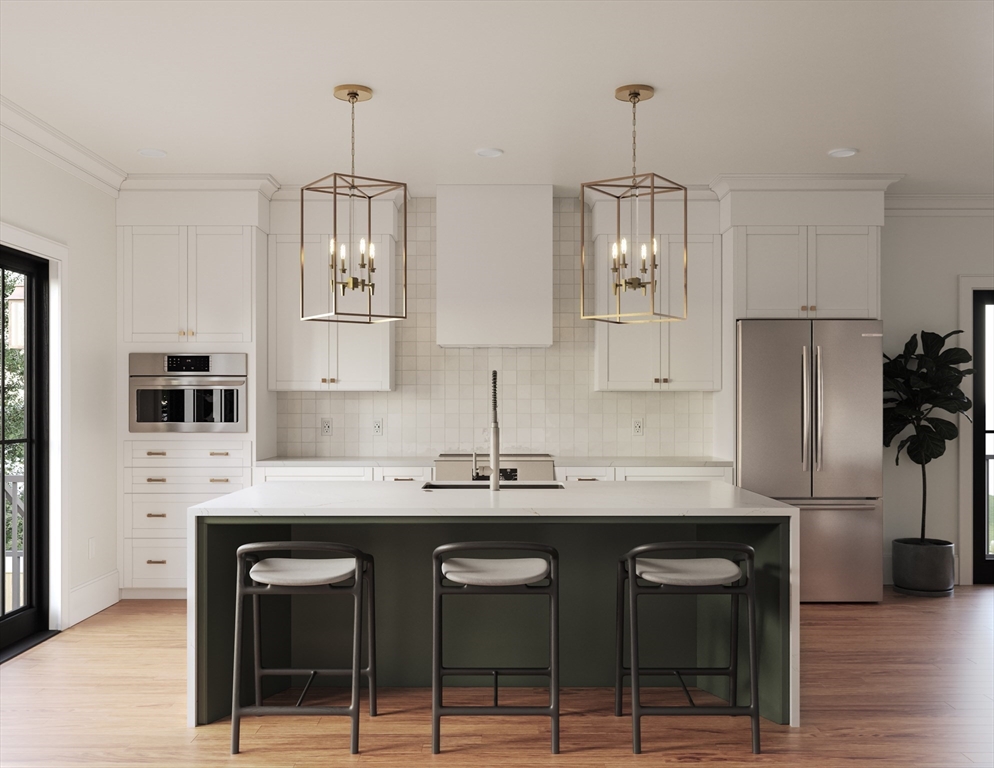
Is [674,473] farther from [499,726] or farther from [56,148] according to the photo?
[56,148]

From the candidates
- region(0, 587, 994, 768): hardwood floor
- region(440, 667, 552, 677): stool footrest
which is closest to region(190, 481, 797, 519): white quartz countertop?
region(440, 667, 552, 677): stool footrest

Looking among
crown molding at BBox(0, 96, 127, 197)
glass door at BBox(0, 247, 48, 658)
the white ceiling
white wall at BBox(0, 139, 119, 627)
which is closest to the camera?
the white ceiling

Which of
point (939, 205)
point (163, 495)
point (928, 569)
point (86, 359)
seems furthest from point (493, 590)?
point (939, 205)

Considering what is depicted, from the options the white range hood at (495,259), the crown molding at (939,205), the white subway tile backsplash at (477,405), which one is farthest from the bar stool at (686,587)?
the crown molding at (939,205)

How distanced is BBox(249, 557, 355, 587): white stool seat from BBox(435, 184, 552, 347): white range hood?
2.51 meters

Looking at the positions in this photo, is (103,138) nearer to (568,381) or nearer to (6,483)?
(6,483)

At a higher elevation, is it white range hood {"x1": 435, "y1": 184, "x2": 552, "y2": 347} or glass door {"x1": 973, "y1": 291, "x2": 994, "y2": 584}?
white range hood {"x1": 435, "y1": 184, "x2": 552, "y2": 347}

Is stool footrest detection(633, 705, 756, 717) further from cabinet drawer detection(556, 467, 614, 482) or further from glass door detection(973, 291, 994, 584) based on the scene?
glass door detection(973, 291, 994, 584)

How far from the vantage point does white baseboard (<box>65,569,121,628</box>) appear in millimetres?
4590

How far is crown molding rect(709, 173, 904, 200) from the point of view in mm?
5078

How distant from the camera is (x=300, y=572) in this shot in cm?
298

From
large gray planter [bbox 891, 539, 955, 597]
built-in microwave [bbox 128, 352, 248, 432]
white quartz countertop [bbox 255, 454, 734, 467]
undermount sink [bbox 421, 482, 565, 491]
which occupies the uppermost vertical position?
built-in microwave [bbox 128, 352, 248, 432]

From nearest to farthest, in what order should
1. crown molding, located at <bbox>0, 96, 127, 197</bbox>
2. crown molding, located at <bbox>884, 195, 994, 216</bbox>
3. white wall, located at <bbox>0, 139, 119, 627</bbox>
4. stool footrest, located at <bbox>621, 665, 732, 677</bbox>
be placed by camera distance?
stool footrest, located at <bbox>621, 665, 732, 677</bbox> → crown molding, located at <bbox>0, 96, 127, 197</bbox> → white wall, located at <bbox>0, 139, 119, 627</bbox> → crown molding, located at <bbox>884, 195, 994, 216</bbox>

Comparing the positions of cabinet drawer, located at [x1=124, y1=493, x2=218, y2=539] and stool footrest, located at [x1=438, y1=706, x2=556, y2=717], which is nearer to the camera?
stool footrest, located at [x1=438, y1=706, x2=556, y2=717]
